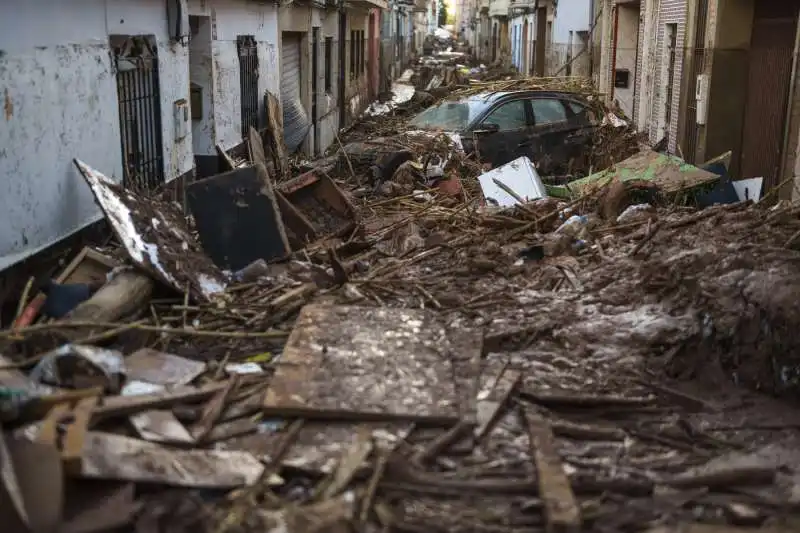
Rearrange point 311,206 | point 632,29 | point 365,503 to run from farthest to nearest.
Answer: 1. point 632,29
2. point 311,206
3. point 365,503

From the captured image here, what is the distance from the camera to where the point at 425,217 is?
10172 mm

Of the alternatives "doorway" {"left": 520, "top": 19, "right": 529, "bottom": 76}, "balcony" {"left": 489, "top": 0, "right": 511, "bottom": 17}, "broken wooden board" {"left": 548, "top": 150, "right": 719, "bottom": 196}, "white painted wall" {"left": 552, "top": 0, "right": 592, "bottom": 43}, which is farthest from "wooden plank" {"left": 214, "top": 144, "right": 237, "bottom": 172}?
"balcony" {"left": 489, "top": 0, "right": 511, "bottom": 17}

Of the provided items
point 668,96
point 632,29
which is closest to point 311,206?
point 668,96

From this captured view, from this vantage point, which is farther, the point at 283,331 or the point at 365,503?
the point at 283,331

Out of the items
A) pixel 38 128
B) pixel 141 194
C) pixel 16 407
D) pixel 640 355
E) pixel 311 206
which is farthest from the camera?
pixel 311 206

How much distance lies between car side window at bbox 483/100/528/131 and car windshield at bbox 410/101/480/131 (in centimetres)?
30

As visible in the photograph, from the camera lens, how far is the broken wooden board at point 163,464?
4.12 metres

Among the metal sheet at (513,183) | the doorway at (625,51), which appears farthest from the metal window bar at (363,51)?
the metal sheet at (513,183)

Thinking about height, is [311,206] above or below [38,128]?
below

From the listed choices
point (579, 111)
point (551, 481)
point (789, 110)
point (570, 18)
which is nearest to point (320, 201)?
point (789, 110)

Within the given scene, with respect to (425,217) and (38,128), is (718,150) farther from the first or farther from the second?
(38,128)

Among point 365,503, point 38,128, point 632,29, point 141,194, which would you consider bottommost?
point 365,503

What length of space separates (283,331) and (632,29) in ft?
50.0

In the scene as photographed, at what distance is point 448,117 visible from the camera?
45.3 feet
